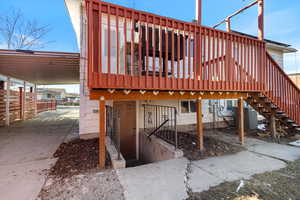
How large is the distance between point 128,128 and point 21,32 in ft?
50.3

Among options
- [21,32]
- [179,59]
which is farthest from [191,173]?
[21,32]

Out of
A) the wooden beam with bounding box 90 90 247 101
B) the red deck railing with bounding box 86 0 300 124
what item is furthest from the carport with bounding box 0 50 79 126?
the wooden beam with bounding box 90 90 247 101

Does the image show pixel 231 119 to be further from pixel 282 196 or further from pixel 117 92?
pixel 117 92

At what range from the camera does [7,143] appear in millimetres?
4488

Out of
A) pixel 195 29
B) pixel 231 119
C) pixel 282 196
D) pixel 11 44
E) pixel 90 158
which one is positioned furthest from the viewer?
pixel 11 44

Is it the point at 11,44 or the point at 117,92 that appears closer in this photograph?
the point at 117,92

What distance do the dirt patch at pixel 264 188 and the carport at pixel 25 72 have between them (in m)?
5.25

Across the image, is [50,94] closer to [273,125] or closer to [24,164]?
[24,164]

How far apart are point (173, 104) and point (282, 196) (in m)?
4.42

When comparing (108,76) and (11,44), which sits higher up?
(11,44)

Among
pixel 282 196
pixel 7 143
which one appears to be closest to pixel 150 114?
pixel 282 196

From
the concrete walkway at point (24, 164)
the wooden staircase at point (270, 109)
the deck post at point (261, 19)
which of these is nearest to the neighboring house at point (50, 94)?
the concrete walkway at point (24, 164)

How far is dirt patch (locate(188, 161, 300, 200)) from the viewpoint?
1994 mm

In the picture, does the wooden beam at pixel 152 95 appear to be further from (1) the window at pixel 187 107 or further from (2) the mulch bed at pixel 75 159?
(1) the window at pixel 187 107
